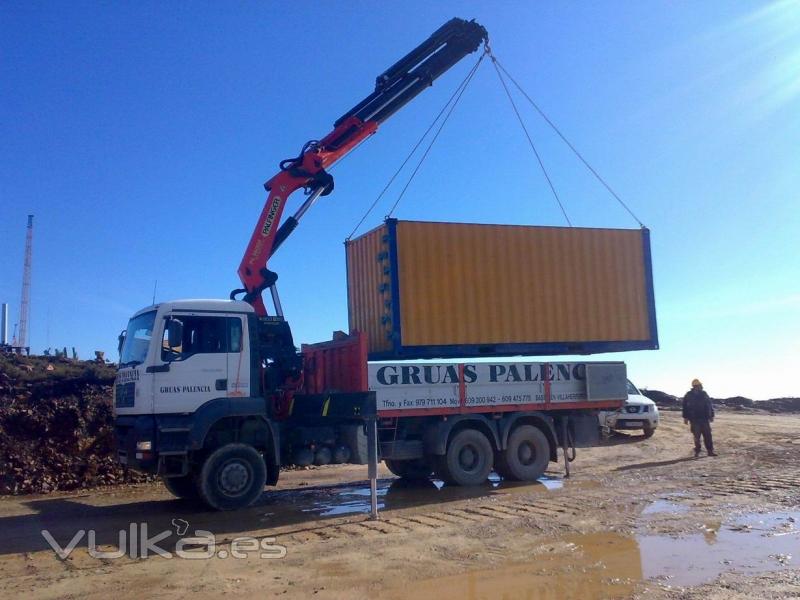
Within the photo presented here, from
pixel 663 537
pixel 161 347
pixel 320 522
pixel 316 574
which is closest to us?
pixel 316 574

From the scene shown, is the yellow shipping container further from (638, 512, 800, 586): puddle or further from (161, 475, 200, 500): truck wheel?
(638, 512, 800, 586): puddle

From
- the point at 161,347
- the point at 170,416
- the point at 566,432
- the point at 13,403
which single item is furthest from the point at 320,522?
the point at 13,403

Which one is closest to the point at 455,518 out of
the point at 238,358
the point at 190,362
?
the point at 238,358

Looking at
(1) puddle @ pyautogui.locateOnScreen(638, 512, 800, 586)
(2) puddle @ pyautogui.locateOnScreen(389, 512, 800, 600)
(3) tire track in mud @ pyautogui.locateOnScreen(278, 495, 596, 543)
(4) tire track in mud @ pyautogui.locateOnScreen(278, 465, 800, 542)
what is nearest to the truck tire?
(4) tire track in mud @ pyautogui.locateOnScreen(278, 465, 800, 542)

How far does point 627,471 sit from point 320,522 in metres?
7.03

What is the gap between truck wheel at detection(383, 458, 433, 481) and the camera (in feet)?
45.6

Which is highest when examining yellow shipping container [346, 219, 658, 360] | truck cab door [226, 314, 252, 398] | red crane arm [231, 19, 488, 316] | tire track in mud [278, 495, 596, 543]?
red crane arm [231, 19, 488, 316]

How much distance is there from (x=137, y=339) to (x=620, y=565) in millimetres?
7153

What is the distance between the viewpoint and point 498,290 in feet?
43.5

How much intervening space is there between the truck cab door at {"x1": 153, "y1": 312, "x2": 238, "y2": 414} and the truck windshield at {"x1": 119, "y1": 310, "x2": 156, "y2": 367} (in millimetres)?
271

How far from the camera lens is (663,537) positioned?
8.17 meters

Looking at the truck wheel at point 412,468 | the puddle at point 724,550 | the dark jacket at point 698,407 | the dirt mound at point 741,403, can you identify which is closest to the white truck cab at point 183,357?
the truck wheel at point 412,468

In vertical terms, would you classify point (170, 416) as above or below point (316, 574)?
above

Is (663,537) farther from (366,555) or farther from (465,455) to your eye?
(465,455)
